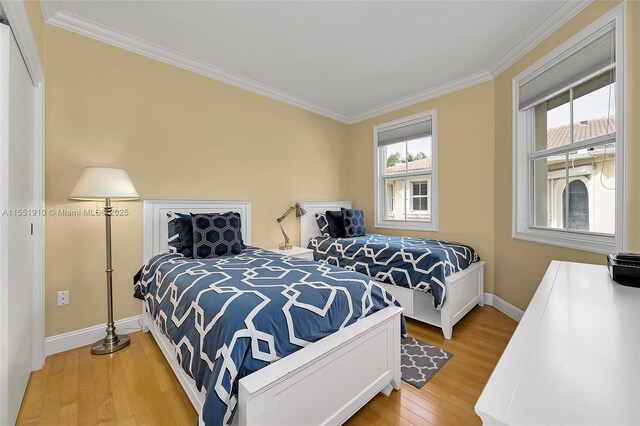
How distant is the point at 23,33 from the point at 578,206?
393 cm

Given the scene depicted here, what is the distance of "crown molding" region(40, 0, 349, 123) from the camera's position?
2143mm

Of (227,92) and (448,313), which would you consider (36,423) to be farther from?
(227,92)

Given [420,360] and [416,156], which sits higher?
[416,156]

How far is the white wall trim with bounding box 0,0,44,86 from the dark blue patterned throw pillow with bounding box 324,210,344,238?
295 cm

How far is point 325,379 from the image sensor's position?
132 centimetres

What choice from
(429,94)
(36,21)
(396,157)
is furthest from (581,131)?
(36,21)

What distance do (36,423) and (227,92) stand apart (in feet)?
10.00

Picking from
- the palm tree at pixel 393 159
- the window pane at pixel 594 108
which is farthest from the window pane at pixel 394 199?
the window pane at pixel 594 108

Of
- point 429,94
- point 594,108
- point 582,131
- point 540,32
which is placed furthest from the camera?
point 429,94

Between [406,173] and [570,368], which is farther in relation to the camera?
[406,173]

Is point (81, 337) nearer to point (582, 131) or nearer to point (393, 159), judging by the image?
point (393, 159)

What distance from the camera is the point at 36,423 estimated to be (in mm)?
1458

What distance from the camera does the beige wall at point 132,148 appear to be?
2.17 metres

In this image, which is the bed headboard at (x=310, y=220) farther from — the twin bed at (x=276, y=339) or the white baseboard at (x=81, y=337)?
the white baseboard at (x=81, y=337)
